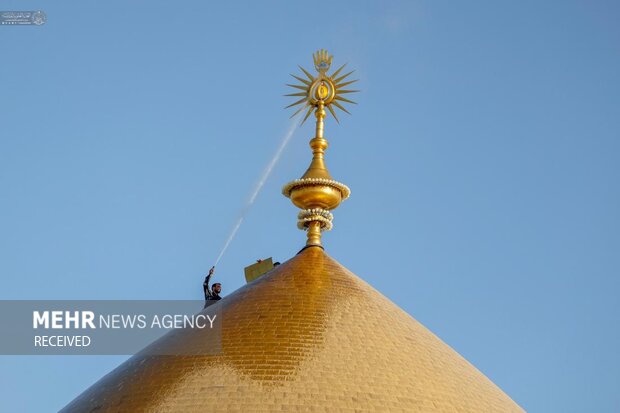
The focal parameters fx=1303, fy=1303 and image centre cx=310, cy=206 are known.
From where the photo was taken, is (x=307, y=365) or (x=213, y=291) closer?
(x=307, y=365)

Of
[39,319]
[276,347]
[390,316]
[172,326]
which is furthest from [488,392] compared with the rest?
[39,319]

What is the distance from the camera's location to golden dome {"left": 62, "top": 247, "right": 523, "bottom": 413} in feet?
42.5

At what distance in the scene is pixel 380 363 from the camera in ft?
44.5

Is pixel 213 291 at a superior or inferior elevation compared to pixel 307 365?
superior

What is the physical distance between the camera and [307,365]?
13266 mm

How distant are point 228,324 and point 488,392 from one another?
9.79 feet

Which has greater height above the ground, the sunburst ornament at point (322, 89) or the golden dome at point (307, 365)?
the sunburst ornament at point (322, 89)

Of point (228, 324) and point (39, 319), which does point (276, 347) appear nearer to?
point (228, 324)

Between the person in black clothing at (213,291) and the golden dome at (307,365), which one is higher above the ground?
the person in black clothing at (213,291)

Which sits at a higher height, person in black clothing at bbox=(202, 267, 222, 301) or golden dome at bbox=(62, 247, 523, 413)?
person in black clothing at bbox=(202, 267, 222, 301)

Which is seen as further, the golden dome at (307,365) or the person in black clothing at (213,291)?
the person in black clothing at (213,291)

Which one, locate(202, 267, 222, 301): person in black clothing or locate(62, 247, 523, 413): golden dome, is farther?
locate(202, 267, 222, 301): person in black clothing

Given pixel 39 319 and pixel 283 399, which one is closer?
pixel 283 399

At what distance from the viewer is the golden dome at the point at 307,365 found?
13.0 metres
